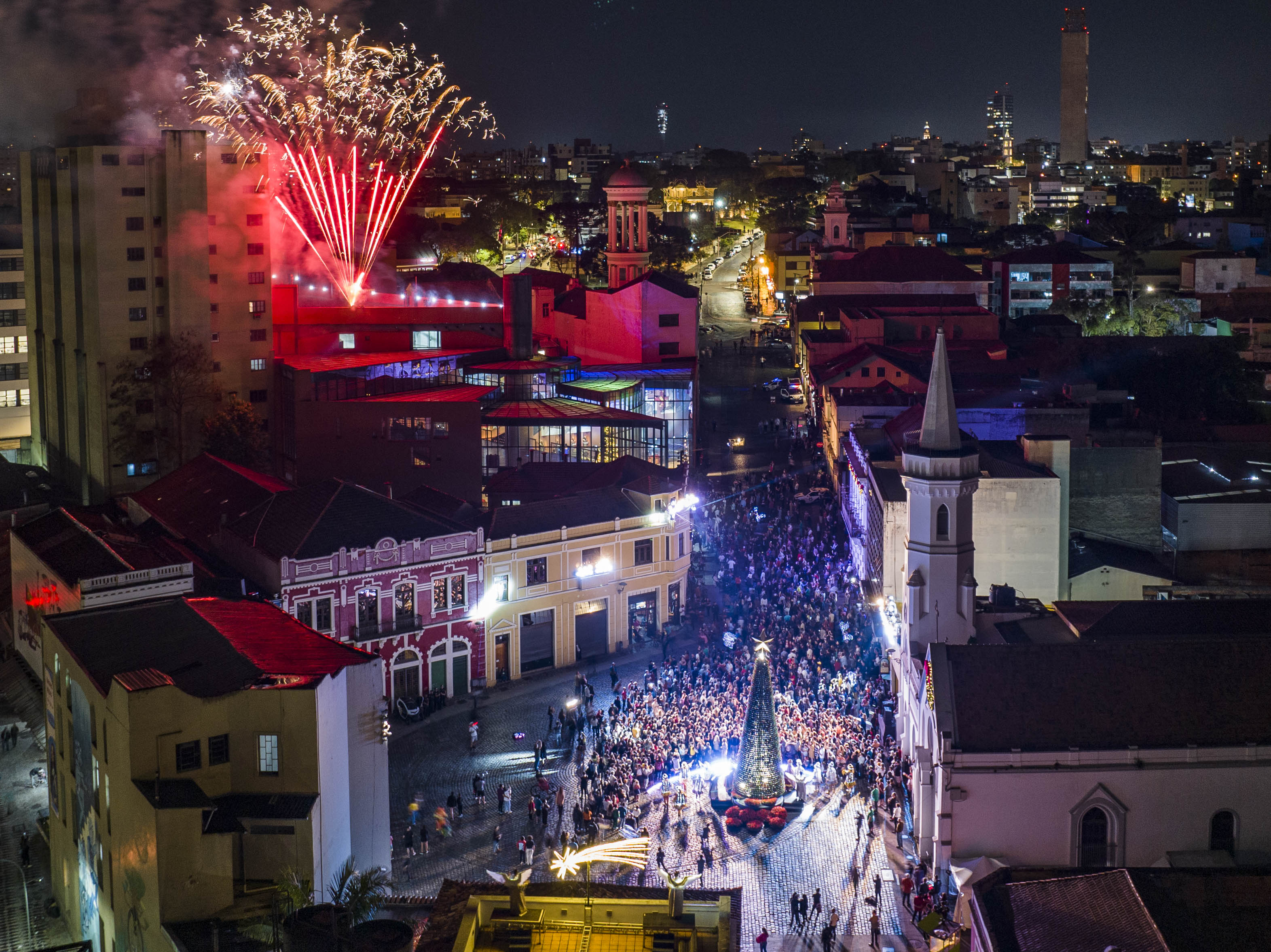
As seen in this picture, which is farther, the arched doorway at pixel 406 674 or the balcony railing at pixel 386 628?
the arched doorway at pixel 406 674

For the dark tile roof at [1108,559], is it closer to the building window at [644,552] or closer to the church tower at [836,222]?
the building window at [644,552]

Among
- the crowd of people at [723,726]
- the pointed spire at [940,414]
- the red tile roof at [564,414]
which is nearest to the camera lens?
the crowd of people at [723,726]

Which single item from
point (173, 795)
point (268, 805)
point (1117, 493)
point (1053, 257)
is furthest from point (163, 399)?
point (1053, 257)

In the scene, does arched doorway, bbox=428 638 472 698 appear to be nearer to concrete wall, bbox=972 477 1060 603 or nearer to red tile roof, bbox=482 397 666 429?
concrete wall, bbox=972 477 1060 603

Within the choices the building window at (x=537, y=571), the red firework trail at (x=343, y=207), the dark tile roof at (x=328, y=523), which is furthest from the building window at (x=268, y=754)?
the red firework trail at (x=343, y=207)

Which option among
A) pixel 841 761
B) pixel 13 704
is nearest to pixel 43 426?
pixel 13 704

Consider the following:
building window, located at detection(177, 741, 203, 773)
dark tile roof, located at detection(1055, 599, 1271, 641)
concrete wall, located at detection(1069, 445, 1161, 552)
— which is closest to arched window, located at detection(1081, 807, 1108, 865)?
dark tile roof, located at detection(1055, 599, 1271, 641)

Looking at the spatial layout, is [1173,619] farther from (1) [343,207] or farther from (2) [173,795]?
(1) [343,207]
